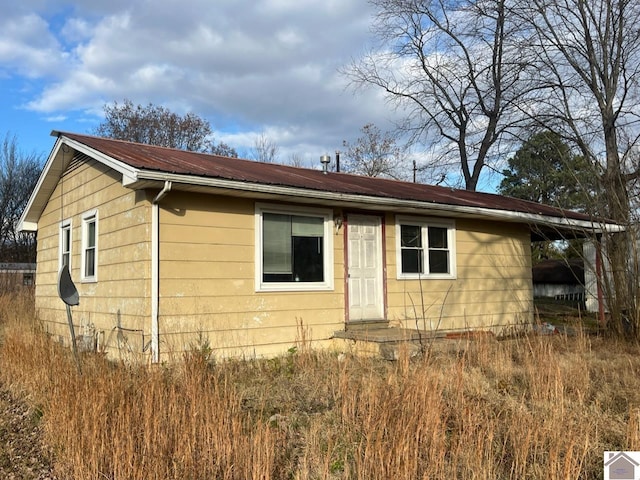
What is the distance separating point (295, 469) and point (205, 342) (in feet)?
13.2

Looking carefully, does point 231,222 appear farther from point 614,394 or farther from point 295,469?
point 614,394

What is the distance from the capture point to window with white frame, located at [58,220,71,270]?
11.2 metres

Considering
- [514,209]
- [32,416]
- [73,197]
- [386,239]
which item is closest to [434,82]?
[514,209]

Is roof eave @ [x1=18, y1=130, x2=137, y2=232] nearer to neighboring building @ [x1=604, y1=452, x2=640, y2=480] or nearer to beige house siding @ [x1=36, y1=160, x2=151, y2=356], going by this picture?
beige house siding @ [x1=36, y1=160, x2=151, y2=356]

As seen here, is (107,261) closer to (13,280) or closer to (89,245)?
(89,245)

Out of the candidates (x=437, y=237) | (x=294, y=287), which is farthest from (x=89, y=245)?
(x=437, y=237)

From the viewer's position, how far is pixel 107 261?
886 cm

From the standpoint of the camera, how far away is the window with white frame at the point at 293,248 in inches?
337

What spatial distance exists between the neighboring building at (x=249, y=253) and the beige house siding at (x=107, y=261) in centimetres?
3

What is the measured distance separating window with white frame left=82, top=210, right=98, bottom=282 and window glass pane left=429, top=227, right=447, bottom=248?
6388 millimetres

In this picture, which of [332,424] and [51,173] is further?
[51,173]

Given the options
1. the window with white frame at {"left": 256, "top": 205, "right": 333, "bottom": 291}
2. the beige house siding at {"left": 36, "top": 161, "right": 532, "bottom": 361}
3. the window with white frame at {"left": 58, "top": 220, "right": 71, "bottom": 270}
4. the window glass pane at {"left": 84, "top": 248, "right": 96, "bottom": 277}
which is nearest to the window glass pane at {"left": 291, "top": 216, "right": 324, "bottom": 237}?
the window with white frame at {"left": 256, "top": 205, "right": 333, "bottom": 291}

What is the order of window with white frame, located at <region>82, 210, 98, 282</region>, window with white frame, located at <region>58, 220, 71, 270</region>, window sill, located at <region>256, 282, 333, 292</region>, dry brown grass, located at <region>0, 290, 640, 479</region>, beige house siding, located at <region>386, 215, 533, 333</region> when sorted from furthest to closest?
1. window with white frame, located at <region>58, 220, 71, 270</region>
2. beige house siding, located at <region>386, 215, 533, 333</region>
3. window with white frame, located at <region>82, 210, 98, 282</region>
4. window sill, located at <region>256, 282, 333, 292</region>
5. dry brown grass, located at <region>0, 290, 640, 479</region>

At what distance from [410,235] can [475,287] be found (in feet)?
6.89
